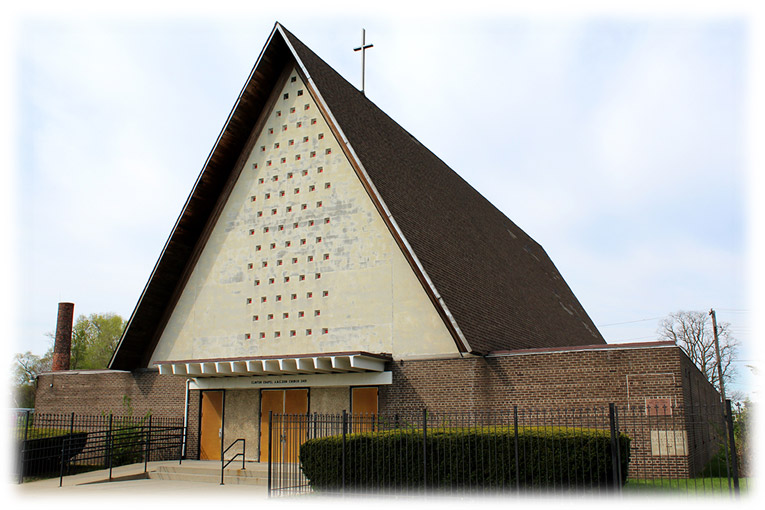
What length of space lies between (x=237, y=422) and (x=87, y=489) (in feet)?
18.3

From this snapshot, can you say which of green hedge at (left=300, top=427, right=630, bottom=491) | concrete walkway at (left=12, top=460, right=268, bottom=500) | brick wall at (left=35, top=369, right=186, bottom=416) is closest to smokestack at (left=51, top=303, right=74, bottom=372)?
brick wall at (left=35, top=369, right=186, bottom=416)

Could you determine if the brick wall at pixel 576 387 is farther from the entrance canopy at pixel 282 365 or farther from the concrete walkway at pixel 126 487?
the concrete walkway at pixel 126 487

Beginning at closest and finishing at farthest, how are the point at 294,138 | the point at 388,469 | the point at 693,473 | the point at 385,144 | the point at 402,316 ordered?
the point at 388,469 → the point at 693,473 → the point at 402,316 → the point at 294,138 → the point at 385,144

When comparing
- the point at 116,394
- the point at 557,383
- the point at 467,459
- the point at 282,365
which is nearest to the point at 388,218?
the point at 282,365

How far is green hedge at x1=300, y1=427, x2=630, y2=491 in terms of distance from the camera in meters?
11.8

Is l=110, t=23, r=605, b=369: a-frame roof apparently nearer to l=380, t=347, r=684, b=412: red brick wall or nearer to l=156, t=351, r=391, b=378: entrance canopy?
l=380, t=347, r=684, b=412: red brick wall

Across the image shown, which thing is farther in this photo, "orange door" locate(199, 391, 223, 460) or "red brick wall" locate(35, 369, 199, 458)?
"red brick wall" locate(35, 369, 199, 458)

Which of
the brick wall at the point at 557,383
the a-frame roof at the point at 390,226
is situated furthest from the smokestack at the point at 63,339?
the brick wall at the point at 557,383

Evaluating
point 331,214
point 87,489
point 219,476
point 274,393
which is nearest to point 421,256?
point 331,214

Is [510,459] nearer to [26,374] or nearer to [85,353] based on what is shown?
[85,353]

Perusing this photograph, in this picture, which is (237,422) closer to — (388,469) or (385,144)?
(388,469)

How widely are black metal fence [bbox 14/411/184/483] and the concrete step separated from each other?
0.74 m

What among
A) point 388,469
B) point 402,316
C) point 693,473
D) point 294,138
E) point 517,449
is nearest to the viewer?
point 517,449

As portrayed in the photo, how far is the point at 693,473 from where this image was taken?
1625cm
